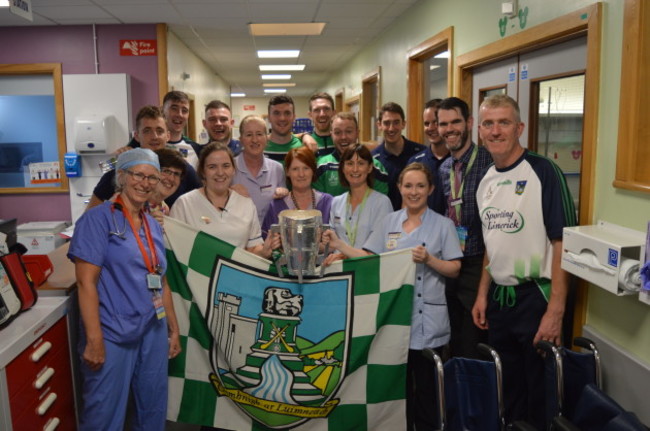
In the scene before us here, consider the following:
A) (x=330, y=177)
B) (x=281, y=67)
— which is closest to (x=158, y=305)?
(x=330, y=177)

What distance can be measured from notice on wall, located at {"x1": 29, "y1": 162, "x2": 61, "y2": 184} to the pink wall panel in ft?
0.55

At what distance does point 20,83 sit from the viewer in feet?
18.4

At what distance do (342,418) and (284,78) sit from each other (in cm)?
1088

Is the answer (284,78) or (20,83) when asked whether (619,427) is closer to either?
(20,83)

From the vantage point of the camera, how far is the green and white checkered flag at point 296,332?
2188mm

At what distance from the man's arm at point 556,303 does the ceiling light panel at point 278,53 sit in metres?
6.57

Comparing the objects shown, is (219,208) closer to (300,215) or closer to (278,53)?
(300,215)

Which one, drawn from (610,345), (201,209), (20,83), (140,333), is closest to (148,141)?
(201,209)

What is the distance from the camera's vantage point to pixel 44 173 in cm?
571

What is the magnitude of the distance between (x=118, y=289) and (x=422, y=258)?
1.23 metres

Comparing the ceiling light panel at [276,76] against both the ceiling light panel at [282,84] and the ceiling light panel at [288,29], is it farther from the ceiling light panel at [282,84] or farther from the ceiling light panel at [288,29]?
the ceiling light panel at [288,29]

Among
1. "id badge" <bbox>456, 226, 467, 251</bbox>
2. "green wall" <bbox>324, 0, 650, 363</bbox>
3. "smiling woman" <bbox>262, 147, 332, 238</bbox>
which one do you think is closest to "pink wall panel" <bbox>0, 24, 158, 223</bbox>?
"smiling woman" <bbox>262, 147, 332, 238</bbox>

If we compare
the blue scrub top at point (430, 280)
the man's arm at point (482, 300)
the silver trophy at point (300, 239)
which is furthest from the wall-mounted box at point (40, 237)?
the man's arm at point (482, 300)

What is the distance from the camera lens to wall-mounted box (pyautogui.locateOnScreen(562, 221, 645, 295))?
1864 mm
